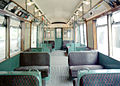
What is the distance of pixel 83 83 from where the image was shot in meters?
1.54

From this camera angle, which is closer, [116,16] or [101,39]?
[116,16]

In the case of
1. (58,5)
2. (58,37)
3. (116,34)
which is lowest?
(116,34)

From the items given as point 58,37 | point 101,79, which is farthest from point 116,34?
point 58,37

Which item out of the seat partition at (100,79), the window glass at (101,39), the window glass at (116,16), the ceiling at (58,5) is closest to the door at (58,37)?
the ceiling at (58,5)

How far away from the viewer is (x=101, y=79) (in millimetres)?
1554

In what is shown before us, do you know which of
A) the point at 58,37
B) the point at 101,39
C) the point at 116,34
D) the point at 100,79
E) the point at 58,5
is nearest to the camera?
the point at 100,79

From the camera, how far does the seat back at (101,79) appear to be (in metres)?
1.54

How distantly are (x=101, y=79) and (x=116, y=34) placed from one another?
1979 millimetres

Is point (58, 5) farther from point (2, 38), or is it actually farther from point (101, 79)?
point (101, 79)

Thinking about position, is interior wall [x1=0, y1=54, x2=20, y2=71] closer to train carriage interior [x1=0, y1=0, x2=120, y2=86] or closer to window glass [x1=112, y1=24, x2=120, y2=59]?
train carriage interior [x1=0, y1=0, x2=120, y2=86]

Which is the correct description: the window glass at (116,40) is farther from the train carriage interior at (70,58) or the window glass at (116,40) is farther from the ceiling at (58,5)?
the ceiling at (58,5)

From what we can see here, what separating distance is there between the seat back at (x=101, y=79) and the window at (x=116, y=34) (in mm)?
1621

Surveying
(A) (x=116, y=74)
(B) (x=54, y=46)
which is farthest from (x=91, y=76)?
(B) (x=54, y=46)

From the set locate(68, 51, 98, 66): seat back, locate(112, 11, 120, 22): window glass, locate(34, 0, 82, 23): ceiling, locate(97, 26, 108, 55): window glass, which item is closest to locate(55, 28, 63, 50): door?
locate(34, 0, 82, 23): ceiling
